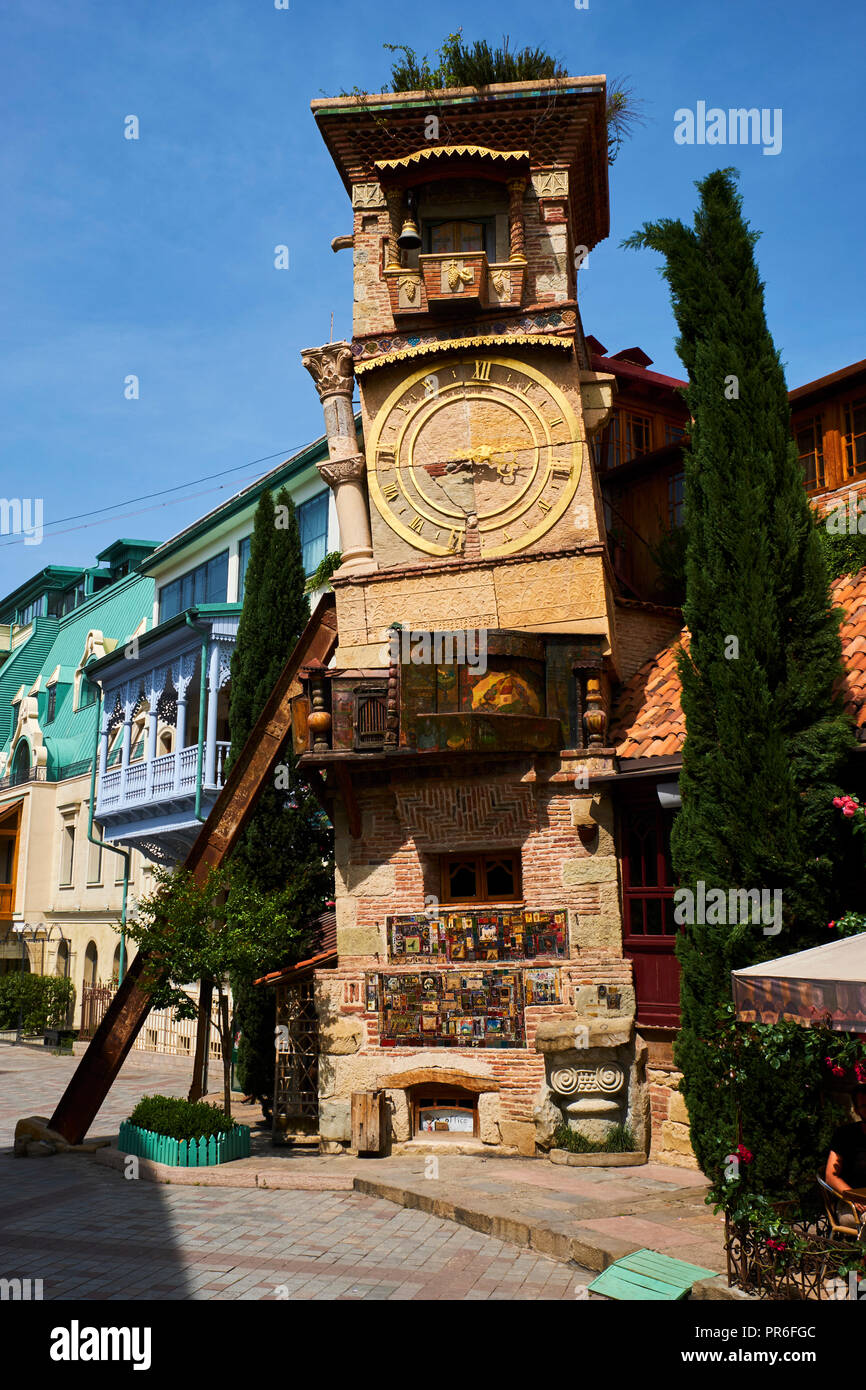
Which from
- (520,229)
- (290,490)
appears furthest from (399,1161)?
(290,490)

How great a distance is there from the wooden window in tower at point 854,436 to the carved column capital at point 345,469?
697 centimetres

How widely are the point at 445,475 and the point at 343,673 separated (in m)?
3.20

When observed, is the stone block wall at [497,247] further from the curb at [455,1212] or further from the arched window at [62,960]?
the arched window at [62,960]

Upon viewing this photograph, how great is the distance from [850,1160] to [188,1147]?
26.2 ft

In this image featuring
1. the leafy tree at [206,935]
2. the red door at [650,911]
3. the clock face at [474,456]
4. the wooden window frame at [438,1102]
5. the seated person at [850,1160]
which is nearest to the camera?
the seated person at [850,1160]

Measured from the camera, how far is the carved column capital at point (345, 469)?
52.4 feet

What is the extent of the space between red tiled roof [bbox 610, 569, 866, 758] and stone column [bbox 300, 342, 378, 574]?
3.98m

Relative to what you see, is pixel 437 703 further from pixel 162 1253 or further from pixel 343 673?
pixel 162 1253

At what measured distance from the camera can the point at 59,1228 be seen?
11.2m

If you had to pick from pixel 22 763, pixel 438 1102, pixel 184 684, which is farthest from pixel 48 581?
pixel 438 1102

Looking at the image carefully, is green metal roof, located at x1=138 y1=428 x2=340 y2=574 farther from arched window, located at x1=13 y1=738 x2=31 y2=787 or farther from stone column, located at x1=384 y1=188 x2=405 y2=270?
arched window, located at x1=13 y1=738 x2=31 y2=787

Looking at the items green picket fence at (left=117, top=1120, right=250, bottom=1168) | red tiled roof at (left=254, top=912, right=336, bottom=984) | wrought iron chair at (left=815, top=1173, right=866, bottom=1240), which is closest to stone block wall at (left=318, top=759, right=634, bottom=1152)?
red tiled roof at (left=254, top=912, right=336, bottom=984)

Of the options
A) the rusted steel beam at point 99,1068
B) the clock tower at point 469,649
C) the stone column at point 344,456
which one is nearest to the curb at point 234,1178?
the clock tower at point 469,649

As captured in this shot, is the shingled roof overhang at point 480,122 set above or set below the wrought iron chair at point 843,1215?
above
